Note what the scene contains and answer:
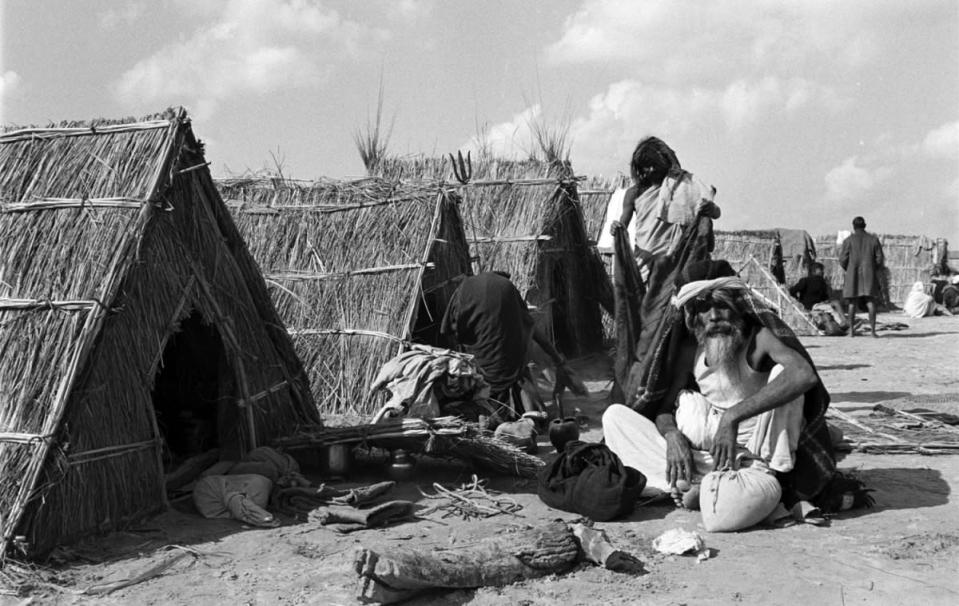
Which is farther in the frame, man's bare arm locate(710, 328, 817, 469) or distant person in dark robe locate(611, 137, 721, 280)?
distant person in dark robe locate(611, 137, 721, 280)

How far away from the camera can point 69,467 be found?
175 inches

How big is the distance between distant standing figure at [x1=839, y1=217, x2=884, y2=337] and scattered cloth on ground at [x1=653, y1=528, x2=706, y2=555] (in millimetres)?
12005

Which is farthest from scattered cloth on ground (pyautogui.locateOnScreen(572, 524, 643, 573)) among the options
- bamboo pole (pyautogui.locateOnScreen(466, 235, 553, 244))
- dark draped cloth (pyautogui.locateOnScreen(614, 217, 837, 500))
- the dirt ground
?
bamboo pole (pyautogui.locateOnScreen(466, 235, 553, 244))

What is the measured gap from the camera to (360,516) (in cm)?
485

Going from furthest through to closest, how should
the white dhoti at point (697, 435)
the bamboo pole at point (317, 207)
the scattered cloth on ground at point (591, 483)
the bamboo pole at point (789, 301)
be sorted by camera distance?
the bamboo pole at point (789, 301) < the bamboo pole at point (317, 207) < the scattered cloth on ground at point (591, 483) < the white dhoti at point (697, 435)

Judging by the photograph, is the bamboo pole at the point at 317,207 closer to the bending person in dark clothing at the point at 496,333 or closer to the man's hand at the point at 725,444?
the bending person in dark clothing at the point at 496,333

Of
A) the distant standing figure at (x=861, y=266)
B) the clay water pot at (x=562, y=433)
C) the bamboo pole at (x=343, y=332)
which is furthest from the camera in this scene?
the distant standing figure at (x=861, y=266)

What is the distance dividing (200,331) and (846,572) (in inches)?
190

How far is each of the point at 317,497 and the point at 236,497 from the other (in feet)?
1.46

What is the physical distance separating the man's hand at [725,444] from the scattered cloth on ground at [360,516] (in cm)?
167

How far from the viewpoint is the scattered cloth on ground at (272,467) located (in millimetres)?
5488

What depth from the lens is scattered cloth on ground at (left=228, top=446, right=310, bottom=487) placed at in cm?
549

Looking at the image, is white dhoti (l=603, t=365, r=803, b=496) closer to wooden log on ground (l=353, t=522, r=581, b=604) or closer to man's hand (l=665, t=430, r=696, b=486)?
man's hand (l=665, t=430, r=696, b=486)

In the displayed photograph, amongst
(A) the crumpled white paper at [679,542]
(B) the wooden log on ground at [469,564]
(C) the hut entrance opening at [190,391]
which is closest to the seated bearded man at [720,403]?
(A) the crumpled white paper at [679,542]
